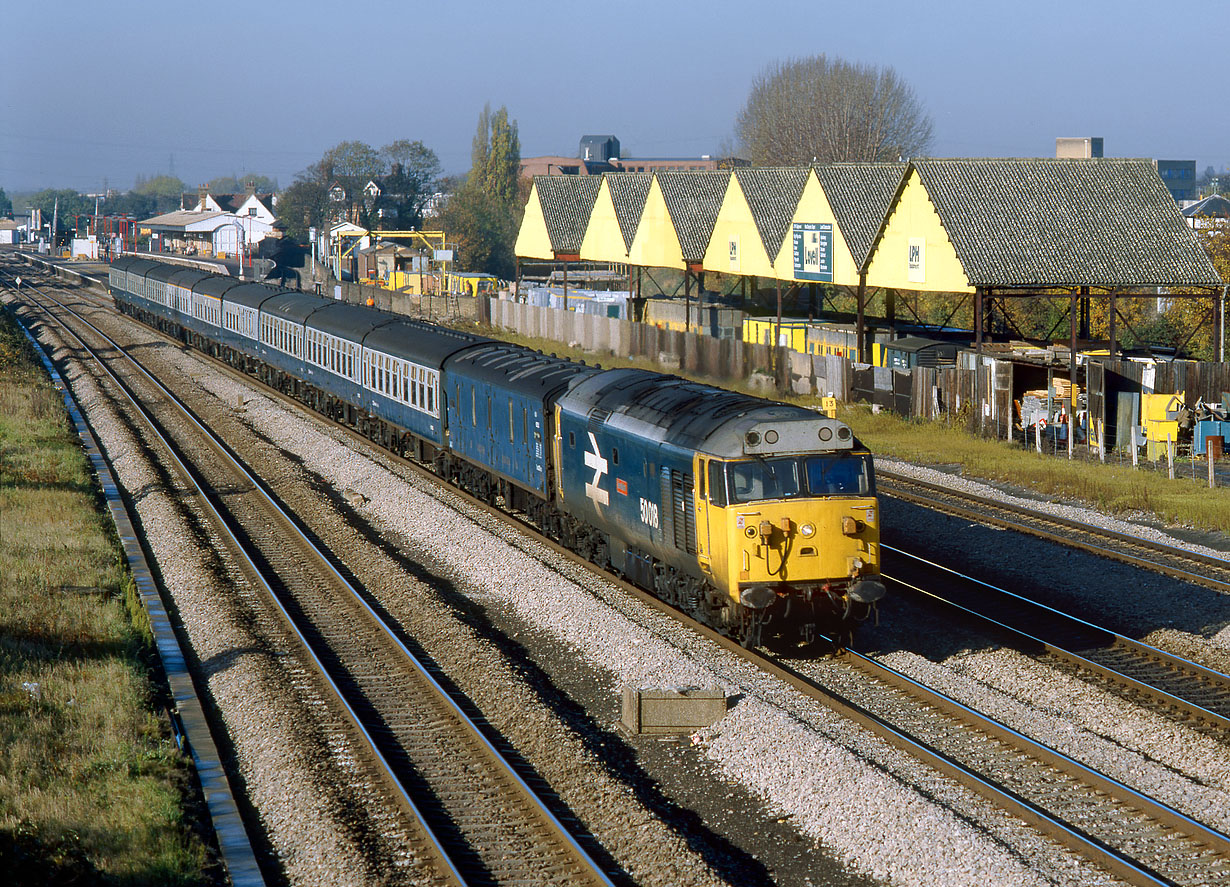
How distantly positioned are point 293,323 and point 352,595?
1026 inches

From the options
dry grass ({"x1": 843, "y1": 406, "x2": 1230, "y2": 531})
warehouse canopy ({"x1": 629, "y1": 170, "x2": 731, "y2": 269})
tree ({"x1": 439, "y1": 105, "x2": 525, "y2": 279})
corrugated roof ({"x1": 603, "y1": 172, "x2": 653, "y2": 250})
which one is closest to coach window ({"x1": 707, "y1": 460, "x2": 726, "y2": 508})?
dry grass ({"x1": 843, "y1": 406, "x2": 1230, "y2": 531})

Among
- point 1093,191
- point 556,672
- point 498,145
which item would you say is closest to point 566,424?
point 556,672

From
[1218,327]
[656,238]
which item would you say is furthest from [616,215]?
[1218,327]

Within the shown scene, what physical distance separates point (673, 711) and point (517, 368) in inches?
494

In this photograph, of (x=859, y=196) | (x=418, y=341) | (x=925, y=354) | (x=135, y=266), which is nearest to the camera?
→ (x=418, y=341)

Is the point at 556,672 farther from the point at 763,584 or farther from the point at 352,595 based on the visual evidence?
the point at 352,595

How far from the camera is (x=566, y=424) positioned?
876 inches

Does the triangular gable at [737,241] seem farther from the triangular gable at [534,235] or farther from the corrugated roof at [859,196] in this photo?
the triangular gable at [534,235]

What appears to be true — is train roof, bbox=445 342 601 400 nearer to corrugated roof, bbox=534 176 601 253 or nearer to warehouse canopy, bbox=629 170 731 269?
warehouse canopy, bbox=629 170 731 269

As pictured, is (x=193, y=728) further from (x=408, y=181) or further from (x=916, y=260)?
(x=408, y=181)

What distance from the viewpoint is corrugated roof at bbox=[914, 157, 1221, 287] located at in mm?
40375

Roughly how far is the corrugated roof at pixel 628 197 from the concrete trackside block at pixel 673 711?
172ft

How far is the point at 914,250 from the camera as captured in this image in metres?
43.0

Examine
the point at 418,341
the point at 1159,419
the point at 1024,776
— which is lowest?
the point at 1024,776
